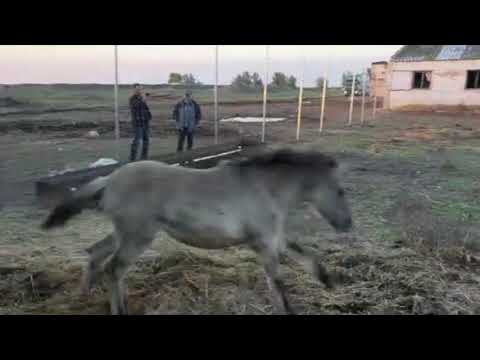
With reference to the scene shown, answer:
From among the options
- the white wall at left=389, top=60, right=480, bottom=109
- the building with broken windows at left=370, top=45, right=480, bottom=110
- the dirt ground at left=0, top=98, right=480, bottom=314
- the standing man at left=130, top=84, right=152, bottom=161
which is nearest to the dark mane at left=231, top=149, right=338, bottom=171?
the dirt ground at left=0, top=98, right=480, bottom=314

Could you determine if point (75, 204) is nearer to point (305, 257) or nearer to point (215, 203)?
point (215, 203)

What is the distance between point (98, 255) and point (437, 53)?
21135mm

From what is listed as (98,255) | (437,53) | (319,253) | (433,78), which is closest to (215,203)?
(98,255)

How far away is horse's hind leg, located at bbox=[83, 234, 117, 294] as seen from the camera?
3.16 metres

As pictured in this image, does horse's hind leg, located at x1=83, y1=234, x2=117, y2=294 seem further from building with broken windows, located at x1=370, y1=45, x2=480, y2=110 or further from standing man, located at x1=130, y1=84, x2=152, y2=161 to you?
building with broken windows, located at x1=370, y1=45, x2=480, y2=110

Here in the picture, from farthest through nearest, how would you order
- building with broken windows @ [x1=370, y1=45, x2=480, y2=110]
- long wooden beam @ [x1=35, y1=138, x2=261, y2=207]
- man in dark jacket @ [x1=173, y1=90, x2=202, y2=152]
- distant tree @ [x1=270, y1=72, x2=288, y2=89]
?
1. distant tree @ [x1=270, y1=72, x2=288, y2=89]
2. building with broken windows @ [x1=370, y1=45, x2=480, y2=110]
3. man in dark jacket @ [x1=173, y1=90, x2=202, y2=152]
4. long wooden beam @ [x1=35, y1=138, x2=261, y2=207]

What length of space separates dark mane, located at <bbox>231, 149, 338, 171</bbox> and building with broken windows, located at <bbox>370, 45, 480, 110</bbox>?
1855cm

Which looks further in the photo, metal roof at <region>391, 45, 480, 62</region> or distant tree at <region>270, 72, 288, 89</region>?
distant tree at <region>270, 72, 288, 89</region>

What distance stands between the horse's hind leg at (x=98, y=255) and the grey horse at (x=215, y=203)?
74mm

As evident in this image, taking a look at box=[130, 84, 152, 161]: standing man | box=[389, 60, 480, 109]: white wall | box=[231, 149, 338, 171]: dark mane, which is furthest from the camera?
box=[389, 60, 480, 109]: white wall

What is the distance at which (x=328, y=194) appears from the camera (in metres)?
3.09

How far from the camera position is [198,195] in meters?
2.87

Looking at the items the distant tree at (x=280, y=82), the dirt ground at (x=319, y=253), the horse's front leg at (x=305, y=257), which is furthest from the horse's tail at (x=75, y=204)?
the distant tree at (x=280, y=82)

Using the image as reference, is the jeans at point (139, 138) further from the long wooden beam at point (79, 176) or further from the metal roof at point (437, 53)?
the metal roof at point (437, 53)
